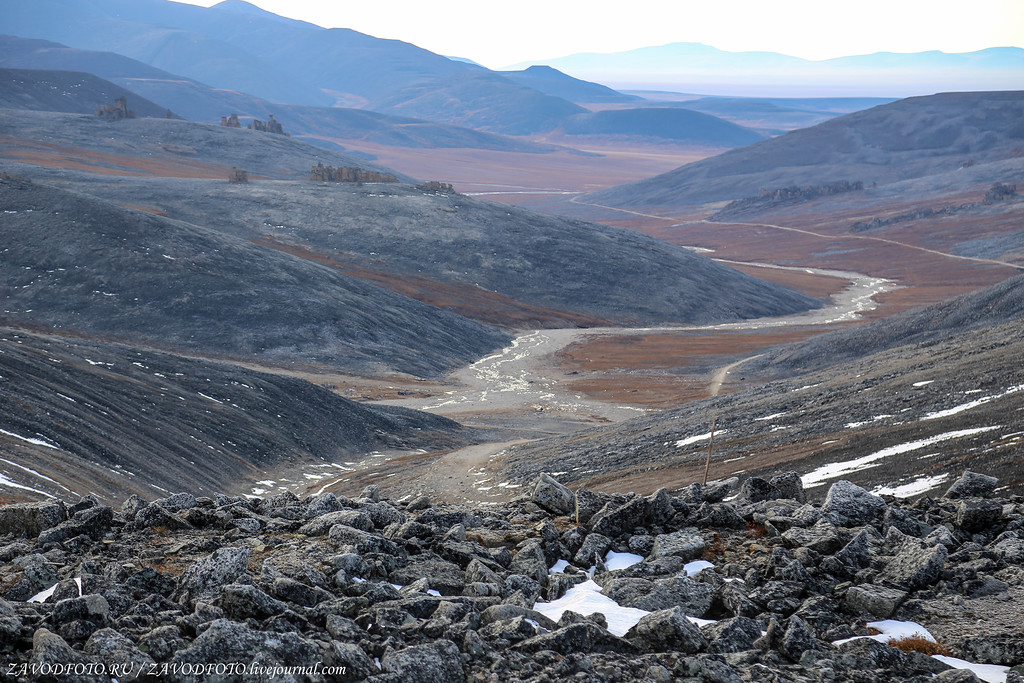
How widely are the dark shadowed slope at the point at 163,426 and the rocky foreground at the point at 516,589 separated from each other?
28.6 ft

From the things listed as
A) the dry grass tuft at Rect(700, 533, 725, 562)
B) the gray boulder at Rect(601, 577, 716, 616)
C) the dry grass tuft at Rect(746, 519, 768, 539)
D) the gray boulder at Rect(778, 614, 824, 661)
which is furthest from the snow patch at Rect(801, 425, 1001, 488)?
the gray boulder at Rect(778, 614, 824, 661)

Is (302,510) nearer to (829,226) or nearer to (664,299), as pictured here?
(664,299)

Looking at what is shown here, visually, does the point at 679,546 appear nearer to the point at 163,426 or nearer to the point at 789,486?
the point at 789,486

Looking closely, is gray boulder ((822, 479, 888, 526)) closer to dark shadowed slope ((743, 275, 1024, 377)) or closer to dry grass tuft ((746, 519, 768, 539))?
dry grass tuft ((746, 519, 768, 539))

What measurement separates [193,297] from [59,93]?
490 feet

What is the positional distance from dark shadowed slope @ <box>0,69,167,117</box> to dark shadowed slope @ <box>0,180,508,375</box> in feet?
370

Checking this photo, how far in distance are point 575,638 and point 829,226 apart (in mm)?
146737

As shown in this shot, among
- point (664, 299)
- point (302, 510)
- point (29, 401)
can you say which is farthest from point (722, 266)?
point (302, 510)

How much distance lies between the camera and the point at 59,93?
595 feet

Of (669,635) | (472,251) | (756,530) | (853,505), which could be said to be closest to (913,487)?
(853,505)

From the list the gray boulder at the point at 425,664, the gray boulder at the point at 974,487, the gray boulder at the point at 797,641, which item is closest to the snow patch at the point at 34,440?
the gray boulder at the point at 425,664

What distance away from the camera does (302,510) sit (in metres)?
13.3

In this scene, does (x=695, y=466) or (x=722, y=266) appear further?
(x=722, y=266)

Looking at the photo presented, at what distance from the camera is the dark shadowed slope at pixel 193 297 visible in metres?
55.7
